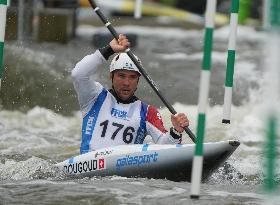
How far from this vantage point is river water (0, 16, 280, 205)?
8.27 m

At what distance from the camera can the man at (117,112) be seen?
9.38 m

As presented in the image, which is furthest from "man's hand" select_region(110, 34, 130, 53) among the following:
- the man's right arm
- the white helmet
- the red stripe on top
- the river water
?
the river water

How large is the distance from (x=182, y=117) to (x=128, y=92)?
758 millimetres

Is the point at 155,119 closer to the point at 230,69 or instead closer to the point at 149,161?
the point at 149,161

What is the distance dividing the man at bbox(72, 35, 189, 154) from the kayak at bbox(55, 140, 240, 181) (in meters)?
0.25

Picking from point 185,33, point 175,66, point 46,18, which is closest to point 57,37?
point 46,18

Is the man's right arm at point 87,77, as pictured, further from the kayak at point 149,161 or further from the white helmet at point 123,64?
the kayak at point 149,161

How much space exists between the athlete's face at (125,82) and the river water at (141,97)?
2.77 feet

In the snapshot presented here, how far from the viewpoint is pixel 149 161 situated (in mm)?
8984

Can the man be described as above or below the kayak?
above

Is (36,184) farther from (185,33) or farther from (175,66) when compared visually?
(185,33)

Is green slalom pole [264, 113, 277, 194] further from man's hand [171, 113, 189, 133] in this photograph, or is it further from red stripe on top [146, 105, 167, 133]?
red stripe on top [146, 105, 167, 133]

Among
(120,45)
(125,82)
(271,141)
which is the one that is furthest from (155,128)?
(271,141)

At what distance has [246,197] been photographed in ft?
26.9
